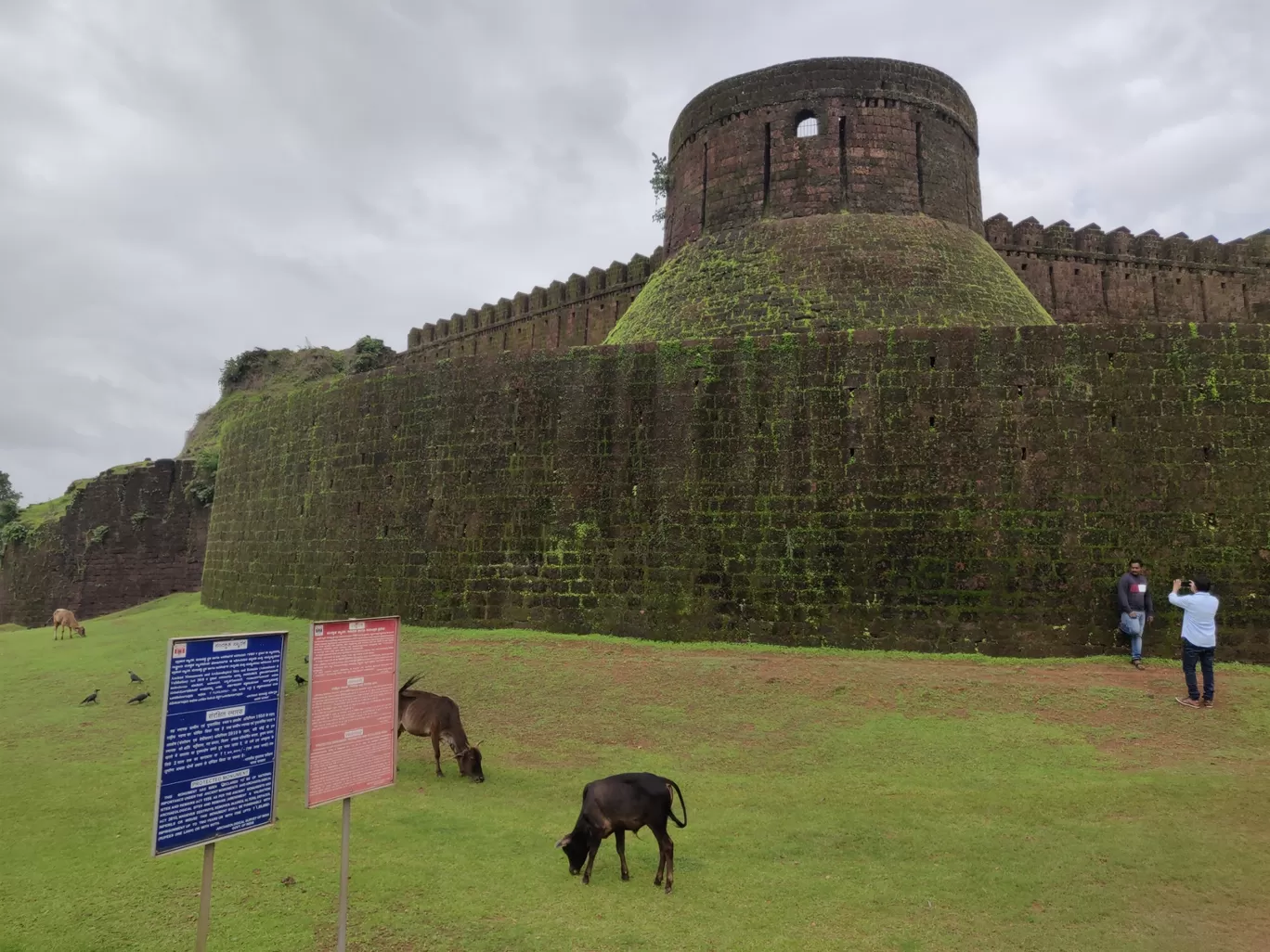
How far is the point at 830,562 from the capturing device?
35.9ft

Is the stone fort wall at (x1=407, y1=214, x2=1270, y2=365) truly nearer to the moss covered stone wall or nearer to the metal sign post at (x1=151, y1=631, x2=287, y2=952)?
the moss covered stone wall

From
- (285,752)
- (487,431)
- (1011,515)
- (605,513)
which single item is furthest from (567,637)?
(1011,515)

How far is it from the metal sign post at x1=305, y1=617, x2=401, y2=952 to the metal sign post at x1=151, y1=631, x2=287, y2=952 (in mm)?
192

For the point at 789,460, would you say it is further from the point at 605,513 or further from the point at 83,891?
the point at 83,891

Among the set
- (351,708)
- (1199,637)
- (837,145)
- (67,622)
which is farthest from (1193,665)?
(67,622)

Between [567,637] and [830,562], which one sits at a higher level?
[830,562]

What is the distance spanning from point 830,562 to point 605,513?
11.7 feet

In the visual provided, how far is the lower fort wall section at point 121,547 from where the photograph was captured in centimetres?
2881

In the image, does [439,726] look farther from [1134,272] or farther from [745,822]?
[1134,272]

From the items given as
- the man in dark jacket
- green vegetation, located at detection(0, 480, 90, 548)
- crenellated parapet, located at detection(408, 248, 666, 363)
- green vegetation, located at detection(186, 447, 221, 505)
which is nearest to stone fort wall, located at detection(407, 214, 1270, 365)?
crenellated parapet, located at detection(408, 248, 666, 363)

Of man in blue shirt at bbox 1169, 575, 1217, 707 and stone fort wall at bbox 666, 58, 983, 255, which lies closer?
man in blue shirt at bbox 1169, 575, 1217, 707

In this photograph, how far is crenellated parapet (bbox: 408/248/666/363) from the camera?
2366 cm

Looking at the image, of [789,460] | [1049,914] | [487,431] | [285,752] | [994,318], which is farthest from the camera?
[994,318]

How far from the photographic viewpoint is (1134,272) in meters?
21.2
